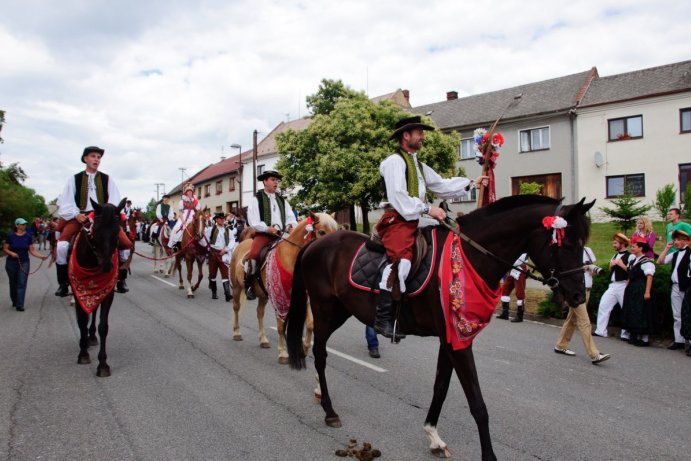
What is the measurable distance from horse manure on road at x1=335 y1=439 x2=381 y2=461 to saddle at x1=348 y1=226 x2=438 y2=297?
4.32 feet

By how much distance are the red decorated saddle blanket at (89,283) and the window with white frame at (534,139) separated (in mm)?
28311

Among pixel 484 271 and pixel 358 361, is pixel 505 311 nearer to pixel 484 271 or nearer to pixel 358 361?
pixel 358 361

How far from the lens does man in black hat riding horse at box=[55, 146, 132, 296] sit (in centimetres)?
690

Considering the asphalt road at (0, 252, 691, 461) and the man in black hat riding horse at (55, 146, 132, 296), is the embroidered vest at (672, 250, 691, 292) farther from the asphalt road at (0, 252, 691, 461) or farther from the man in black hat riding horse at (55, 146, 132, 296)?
the man in black hat riding horse at (55, 146, 132, 296)

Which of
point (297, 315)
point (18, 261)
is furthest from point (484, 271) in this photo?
point (18, 261)

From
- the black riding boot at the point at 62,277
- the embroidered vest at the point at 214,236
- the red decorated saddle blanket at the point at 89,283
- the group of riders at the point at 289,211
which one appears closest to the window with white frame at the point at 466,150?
the embroidered vest at the point at 214,236

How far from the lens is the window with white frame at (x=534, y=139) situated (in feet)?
97.8

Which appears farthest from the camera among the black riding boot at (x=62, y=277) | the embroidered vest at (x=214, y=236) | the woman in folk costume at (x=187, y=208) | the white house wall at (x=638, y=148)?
the white house wall at (x=638, y=148)

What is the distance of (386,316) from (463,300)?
801 mm

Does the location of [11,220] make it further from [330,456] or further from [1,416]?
[330,456]

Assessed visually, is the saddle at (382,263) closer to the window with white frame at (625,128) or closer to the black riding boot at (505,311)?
the black riding boot at (505,311)

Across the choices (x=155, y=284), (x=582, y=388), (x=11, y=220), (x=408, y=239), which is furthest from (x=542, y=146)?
(x=11, y=220)

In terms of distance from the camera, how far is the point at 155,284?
15750mm

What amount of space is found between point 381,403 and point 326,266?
1590 millimetres
